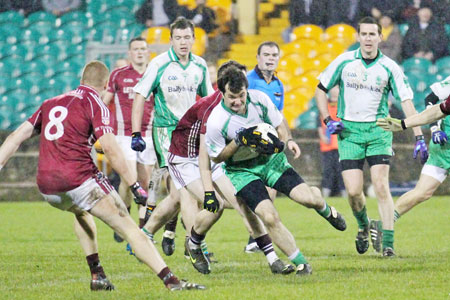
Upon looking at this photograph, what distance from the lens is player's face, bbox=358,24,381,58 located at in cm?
921

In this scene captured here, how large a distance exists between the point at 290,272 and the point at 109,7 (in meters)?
13.9

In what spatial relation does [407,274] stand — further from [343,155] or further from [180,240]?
[180,240]

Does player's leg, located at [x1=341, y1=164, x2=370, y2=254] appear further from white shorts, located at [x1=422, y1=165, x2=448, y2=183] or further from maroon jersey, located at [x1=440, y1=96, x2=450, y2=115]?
maroon jersey, located at [x1=440, y1=96, x2=450, y2=115]

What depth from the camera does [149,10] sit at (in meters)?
20.2

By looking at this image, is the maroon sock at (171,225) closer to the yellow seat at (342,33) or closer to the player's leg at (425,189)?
the player's leg at (425,189)

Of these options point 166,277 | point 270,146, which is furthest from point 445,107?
point 166,277

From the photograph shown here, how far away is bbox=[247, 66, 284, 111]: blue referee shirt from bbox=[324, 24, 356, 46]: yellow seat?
30.3ft

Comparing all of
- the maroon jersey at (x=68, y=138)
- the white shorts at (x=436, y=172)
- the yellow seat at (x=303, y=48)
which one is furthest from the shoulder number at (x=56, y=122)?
the yellow seat at (x=303, y=48)

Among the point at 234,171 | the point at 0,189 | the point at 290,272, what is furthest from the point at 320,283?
the point at 0,189

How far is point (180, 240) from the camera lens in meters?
11.4

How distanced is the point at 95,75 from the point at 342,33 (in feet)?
43.2

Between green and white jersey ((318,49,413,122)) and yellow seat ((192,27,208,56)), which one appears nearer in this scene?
green and white jersey ((318,49,413,122))

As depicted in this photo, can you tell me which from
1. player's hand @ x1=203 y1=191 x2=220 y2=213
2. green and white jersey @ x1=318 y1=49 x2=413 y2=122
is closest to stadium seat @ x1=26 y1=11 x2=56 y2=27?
green and white jersey @ x1=318 y1=49 x2=413 y2=122

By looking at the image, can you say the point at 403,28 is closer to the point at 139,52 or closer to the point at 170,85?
the point at 139,52
